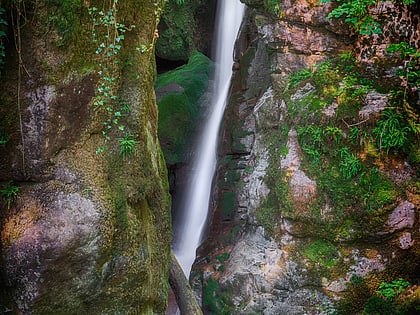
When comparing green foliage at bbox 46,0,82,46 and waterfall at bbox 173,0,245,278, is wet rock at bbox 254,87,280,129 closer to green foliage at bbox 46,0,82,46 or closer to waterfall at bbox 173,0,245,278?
waterfall at bbox 173,0,245,278

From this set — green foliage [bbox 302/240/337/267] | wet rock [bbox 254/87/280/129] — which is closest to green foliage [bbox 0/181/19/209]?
green foliage [bbox 302/240/337/267]

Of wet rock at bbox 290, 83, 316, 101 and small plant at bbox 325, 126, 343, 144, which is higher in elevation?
wet rock at bbox 290, 83, 316, 101

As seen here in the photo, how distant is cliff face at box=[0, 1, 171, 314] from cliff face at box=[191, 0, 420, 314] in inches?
128

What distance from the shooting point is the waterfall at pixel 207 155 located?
9703 millimetres

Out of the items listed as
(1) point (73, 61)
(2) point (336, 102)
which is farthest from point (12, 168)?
(2) point (336, 102)

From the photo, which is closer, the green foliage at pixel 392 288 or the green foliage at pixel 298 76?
the green foliage at pixel 392 288

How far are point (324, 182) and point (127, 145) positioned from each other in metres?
3.65

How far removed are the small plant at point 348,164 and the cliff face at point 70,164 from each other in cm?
362

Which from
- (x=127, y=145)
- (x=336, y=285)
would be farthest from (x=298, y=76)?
(x=127, y=145)

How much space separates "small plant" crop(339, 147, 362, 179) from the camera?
6379 millimetres

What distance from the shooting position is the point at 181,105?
37.7ft

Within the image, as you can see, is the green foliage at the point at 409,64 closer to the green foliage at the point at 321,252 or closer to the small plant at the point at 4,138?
the green foliage at the point at 321,252

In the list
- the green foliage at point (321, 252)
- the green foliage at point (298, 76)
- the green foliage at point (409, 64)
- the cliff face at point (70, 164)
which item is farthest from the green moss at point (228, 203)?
the cliff face at point (70, 164)

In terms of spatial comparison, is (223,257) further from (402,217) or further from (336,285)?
(402,217)
